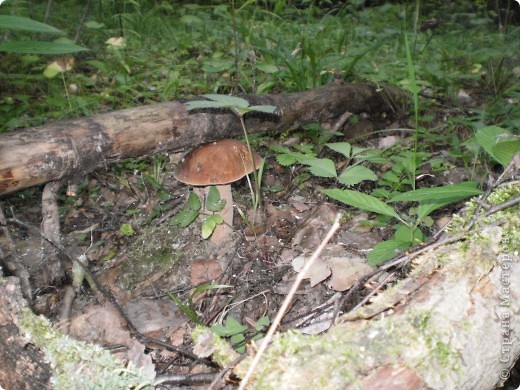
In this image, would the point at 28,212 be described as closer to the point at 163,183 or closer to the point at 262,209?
the point at 163,183

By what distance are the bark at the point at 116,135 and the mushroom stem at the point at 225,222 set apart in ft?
1.26

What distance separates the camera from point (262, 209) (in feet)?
11.3

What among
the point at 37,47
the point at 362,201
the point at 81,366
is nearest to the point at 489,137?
the point at 362,201

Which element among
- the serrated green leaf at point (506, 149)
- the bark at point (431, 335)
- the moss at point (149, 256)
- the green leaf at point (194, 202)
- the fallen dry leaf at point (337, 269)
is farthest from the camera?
the green leaf at point (194, 202)

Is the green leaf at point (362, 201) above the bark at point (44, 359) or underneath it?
above

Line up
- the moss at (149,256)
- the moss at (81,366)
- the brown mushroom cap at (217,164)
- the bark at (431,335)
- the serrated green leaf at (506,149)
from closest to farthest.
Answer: the bark at (431,335)
the moss at (81,366)
the serrated green leaf at (506,149)
the brown mushroom cap at (217,164)
the moss at (149,256)

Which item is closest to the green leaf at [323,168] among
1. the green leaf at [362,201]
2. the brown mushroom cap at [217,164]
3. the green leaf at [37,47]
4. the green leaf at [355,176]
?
the green leaf at [355,176]

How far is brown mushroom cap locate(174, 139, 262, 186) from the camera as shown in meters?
2.99

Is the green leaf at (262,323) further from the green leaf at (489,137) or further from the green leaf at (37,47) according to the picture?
the green leaf at (37,47)

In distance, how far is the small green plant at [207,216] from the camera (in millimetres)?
3029

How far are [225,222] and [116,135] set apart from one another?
0.99m

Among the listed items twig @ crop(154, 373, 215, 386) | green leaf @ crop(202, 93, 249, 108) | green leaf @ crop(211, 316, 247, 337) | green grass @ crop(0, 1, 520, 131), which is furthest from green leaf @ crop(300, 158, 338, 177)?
green grass @ crop(0, 1, 520, 131)

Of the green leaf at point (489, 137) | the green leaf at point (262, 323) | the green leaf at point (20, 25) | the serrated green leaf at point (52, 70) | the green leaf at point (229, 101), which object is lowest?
the green leaf at point (262, 323)

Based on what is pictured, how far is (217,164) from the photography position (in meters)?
3.00
